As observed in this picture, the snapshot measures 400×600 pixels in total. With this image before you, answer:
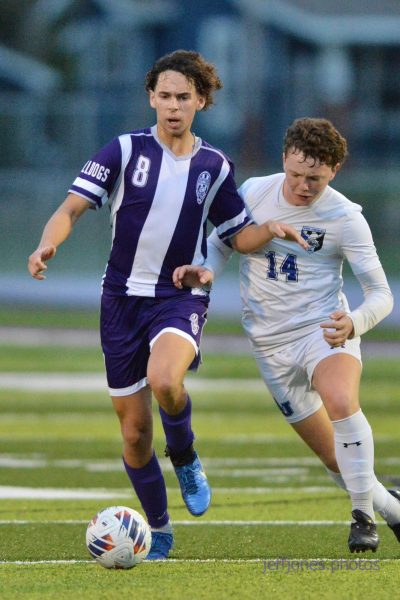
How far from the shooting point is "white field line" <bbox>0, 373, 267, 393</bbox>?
17828 mm

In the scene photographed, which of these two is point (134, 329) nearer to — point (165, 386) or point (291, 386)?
point (165, 386)

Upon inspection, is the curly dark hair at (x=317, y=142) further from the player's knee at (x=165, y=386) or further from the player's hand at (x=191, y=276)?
the player's knee at (x=165, y=386)

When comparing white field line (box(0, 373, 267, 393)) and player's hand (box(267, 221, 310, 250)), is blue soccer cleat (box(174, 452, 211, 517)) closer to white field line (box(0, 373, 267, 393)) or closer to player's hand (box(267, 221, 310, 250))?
player's hand (box(267, 221, 310, 250))

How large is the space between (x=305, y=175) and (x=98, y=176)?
98 centimetres

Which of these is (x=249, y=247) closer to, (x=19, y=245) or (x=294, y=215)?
(x=294, y=215)

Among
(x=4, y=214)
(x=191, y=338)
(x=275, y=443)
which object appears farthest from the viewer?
(x=4, y=214)

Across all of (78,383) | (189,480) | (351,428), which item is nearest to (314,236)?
(351,428)

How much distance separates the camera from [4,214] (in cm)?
2945

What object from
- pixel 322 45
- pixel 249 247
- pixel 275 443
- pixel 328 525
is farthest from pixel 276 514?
pixel 322 45

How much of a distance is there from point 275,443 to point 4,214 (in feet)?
57.2

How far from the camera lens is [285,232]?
22.3ft

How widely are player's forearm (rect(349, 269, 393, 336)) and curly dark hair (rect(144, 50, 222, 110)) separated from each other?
46.4 inches

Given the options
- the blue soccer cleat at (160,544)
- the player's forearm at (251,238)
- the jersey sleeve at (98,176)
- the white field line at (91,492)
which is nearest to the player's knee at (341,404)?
the player's forearm at (251,238)
